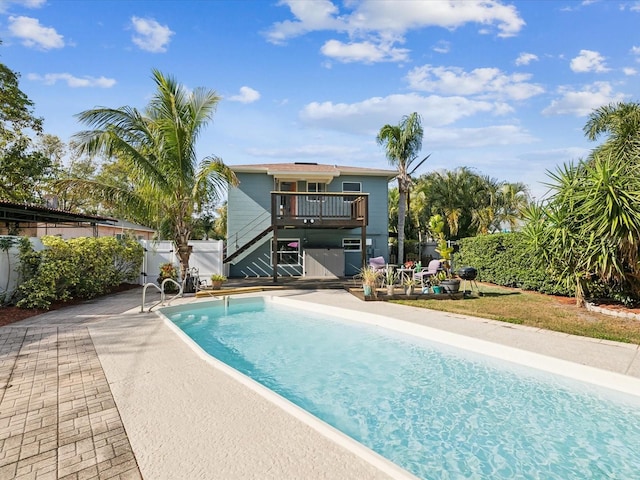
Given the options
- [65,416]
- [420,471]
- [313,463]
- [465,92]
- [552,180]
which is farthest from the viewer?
[465,92]

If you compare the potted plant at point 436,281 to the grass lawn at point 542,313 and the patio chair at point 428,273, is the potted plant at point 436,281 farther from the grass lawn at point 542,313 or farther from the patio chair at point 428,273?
the grass lawn at point 542,313

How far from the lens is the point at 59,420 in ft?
10.5

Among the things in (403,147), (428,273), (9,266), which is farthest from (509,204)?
(9,266)

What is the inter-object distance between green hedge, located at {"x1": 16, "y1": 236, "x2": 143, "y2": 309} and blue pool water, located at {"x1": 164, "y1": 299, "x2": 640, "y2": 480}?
505 cm

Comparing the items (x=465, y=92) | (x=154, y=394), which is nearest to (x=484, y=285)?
(x=465, y=92)

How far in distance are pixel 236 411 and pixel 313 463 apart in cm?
112

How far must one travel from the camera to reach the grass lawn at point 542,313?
263 inches

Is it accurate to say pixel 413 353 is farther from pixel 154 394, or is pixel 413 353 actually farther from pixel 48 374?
pixel 48 374

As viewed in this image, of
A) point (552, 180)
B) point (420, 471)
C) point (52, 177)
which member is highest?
point (52, 177)

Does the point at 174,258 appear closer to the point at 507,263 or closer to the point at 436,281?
the point at 436,281

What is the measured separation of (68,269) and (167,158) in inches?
185

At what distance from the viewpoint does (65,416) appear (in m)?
3.27

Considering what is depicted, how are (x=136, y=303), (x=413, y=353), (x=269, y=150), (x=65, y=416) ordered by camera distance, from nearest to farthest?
(x=65, y=416) < (x=413, y=353) < (x=136, y=303) < (x=269, y=150)

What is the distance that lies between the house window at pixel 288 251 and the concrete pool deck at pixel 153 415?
12905 mm
